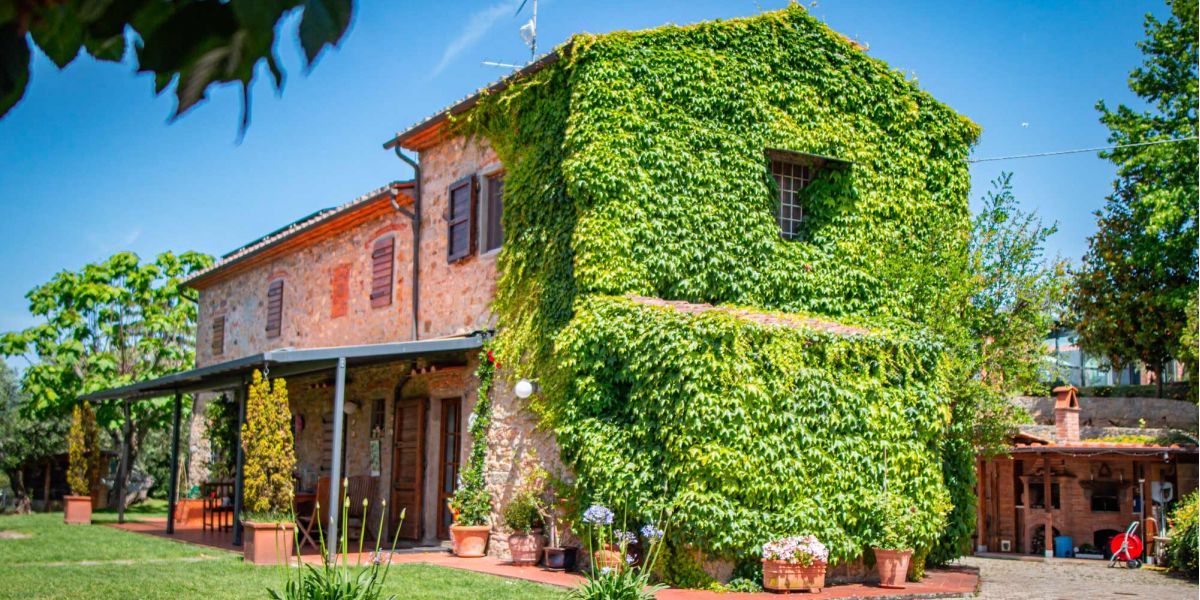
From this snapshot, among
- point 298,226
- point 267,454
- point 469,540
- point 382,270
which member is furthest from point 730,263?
point 298,226

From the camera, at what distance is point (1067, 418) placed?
66.9 ft

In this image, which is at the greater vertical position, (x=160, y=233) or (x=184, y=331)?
(x=160, y=233)

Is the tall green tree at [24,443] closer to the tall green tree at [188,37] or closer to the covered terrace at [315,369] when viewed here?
the covered terrace at [315,369]

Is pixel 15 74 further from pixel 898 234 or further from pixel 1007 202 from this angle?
pixel 1007 202

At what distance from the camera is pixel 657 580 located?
10750 mm

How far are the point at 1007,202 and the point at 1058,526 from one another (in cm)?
910

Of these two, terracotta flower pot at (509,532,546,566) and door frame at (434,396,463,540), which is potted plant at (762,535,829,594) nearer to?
terracotta flower pot at (509,532,546,566)

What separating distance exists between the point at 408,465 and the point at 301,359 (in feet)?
14.1

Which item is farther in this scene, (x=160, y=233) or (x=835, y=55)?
(x=160, y=233)

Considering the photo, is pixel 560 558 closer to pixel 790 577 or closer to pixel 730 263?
pixel 790 577

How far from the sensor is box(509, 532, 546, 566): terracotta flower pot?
39.4 feet

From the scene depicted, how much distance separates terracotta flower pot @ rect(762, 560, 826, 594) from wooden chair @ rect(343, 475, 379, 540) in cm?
633

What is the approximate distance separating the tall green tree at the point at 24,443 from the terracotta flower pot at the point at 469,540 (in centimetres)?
1593

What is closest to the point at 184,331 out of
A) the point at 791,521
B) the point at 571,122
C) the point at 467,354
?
the point at 467,354
